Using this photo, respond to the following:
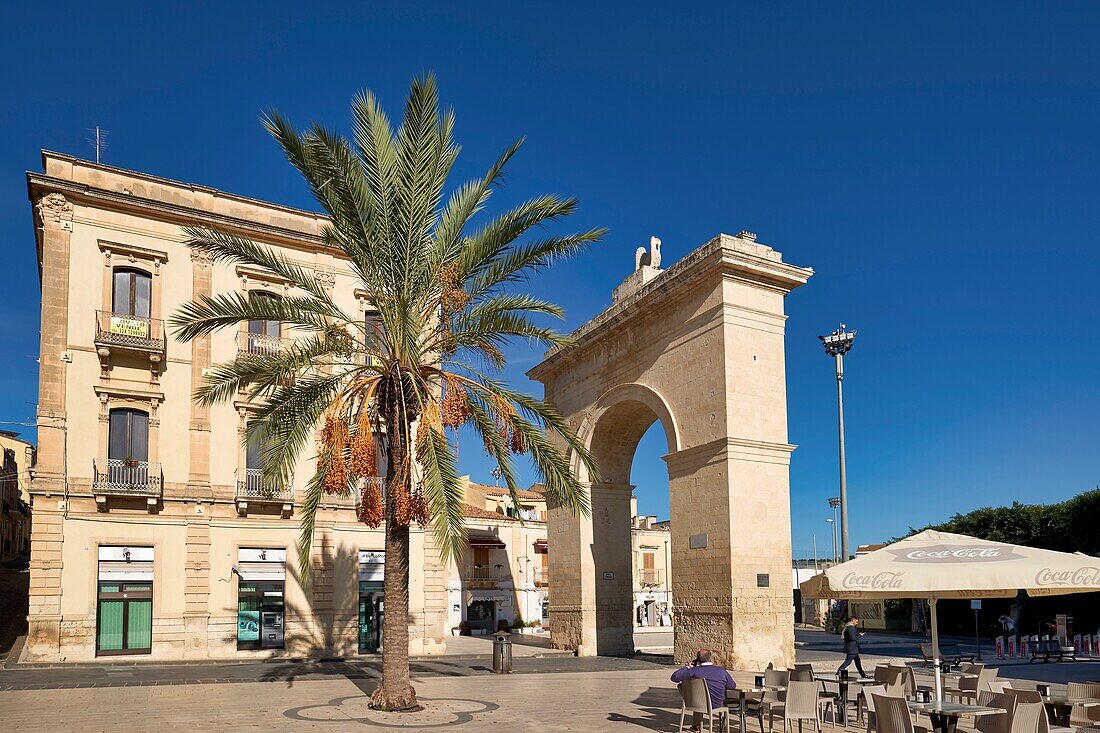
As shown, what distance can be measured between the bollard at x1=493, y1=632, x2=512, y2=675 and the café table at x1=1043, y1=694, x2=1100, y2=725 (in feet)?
39.4

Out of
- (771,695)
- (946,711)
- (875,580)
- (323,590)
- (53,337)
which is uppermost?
(53,337)

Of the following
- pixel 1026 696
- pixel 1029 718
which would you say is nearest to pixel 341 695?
pixel 1026 696

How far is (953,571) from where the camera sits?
1012cm

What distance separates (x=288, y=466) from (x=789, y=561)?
37.8ft

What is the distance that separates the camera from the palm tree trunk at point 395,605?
13711 mm

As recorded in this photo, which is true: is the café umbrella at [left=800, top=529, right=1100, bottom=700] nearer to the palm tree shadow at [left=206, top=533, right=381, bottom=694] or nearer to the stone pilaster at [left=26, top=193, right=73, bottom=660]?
the palm tree shadow at [left=206, top=533, right=381, bottom=694]

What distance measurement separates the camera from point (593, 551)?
26.1 meters

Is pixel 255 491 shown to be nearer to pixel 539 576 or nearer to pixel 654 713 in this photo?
pixel 654 713

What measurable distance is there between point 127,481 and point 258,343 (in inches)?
205

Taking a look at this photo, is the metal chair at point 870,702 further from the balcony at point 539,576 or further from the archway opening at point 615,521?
the balcony at point 539,576

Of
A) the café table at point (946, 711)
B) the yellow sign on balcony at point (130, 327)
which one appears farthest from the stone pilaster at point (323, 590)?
the café table at point (946, 711)

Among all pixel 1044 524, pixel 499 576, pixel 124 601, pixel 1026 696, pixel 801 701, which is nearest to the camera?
pixel 1026 696

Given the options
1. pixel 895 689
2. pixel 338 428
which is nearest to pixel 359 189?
pixel 338 428

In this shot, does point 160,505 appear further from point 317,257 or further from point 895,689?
point 895,689
